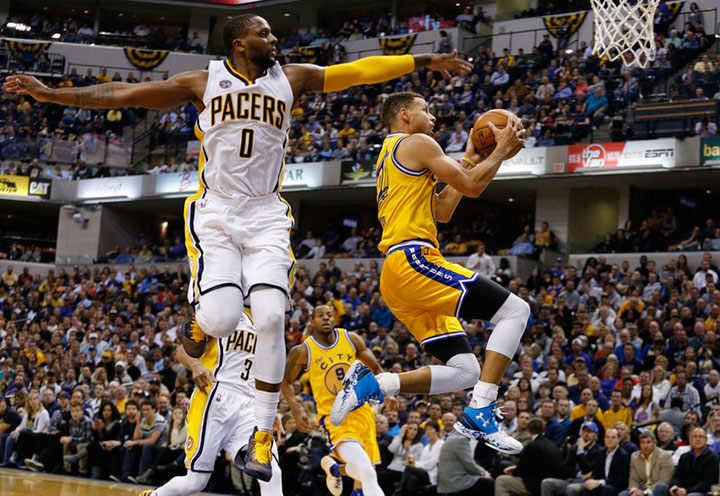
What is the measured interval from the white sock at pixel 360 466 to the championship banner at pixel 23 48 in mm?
30747

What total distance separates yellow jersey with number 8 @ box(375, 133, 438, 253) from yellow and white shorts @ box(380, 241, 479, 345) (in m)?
0.08

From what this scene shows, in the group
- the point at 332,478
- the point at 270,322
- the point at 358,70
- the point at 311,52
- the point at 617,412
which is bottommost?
the point at 332,478

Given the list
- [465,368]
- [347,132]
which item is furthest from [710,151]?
[465,368]

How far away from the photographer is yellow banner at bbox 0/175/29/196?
103 ft

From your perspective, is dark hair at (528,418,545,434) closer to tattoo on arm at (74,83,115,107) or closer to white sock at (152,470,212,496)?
white sock at (152,470,212,496)

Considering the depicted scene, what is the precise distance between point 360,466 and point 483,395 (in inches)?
140

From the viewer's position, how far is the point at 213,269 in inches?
222

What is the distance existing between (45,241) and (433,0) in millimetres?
17075

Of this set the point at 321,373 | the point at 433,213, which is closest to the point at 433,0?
the point at 321,373

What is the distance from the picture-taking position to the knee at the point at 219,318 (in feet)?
18.2

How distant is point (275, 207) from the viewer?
591cm

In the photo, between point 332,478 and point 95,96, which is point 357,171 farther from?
point 95,96

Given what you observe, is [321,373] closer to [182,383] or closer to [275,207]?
[275,207]

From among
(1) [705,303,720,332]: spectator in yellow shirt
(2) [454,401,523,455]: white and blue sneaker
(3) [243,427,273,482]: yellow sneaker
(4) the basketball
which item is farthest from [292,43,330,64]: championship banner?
(3) [243,427,273,482]: yellow sneaker
